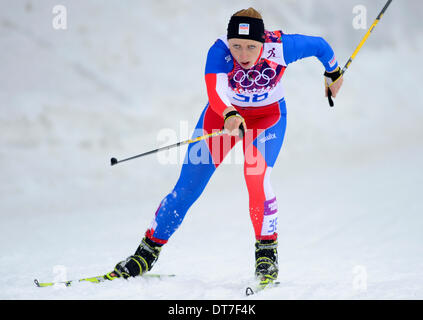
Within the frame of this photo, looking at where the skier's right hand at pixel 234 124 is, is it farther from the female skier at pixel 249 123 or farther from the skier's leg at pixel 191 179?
the skier's leg at pixel 191 179

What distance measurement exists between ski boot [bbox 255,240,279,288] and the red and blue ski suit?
38mm

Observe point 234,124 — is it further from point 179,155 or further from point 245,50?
point 179,155

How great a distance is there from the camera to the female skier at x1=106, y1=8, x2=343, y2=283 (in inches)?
105

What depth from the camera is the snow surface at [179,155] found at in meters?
3.40

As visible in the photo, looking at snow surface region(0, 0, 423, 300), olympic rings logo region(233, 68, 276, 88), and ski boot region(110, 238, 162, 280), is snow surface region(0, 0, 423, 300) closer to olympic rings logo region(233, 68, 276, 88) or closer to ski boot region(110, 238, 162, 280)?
ski boot region(110, 238, 162, 280)

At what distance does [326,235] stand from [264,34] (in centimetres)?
223

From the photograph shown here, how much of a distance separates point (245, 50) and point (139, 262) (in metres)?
1.26

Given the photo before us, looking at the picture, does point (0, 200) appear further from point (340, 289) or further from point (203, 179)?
point (340, 289)

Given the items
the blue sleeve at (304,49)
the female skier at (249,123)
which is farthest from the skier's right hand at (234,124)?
the blue sleeve at (304,49)

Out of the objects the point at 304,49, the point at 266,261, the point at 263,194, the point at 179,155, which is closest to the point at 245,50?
the point at 304,49

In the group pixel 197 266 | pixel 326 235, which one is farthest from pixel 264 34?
pixel 326 235

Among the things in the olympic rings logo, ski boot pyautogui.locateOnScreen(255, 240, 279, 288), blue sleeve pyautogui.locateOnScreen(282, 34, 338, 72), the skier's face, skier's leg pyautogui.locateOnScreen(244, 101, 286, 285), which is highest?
blue sleeve pyautogui.locateOnScreen(282, 34, 338, 72)

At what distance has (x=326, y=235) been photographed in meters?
4.45

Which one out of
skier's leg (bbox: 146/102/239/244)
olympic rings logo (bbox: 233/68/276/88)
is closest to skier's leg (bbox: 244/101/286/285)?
skier's leg (bbox: 146/102/239/244)
